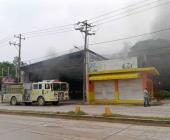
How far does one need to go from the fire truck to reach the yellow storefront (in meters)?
3.31

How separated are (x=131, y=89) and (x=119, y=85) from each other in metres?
1.61

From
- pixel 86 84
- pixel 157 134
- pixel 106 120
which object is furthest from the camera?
pixel 86 84

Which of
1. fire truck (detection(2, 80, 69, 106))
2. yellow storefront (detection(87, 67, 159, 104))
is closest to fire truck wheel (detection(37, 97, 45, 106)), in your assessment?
fire truck (detection(2, 80, 69, 106))

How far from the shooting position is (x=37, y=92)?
32750 millimetres

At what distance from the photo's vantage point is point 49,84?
31.6 m

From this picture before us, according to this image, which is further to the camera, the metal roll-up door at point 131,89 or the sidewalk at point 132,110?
the metal roll-up door at point 131,89

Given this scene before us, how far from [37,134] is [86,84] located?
23482mm

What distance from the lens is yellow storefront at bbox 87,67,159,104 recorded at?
1193 inches

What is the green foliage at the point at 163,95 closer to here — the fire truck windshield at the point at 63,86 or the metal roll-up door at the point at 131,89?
the metal roll-up door at the point at 131,89

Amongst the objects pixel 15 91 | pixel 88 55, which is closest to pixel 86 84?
pixel 88 55

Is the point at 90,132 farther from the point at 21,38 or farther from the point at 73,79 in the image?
the point at 21,38

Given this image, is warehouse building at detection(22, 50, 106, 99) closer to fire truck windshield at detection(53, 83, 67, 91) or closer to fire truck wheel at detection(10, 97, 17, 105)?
fire truck windshield at detection(53, 83, 67, 91)

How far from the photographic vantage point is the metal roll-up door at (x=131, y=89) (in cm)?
3047

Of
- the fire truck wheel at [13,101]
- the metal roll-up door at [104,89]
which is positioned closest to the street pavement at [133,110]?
the metal roll-up door at [104,89]
